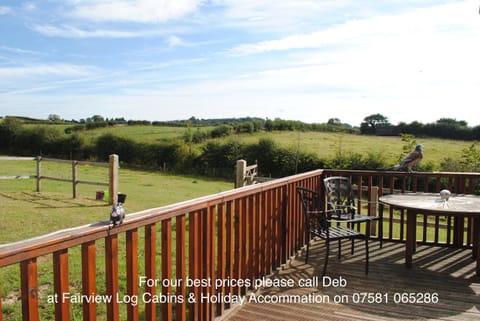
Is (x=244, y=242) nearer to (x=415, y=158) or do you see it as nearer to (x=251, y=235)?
(x=251, y=235)

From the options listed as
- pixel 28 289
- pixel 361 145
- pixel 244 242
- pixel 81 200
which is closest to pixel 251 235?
pixel 244 242

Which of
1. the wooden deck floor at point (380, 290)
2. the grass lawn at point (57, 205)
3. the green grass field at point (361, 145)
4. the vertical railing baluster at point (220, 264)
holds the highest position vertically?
the green grass field at point (361, 145)

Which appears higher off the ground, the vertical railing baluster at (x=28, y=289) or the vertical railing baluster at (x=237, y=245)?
the vertical railing baluster at (x=28, y=289)

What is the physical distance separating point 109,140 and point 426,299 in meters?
24.9

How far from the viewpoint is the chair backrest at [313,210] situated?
365 centimetres

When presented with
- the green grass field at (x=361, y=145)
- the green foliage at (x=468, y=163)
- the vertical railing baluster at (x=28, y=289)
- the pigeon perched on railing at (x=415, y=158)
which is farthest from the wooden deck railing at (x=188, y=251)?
the green grass field at (x=361, y=145)

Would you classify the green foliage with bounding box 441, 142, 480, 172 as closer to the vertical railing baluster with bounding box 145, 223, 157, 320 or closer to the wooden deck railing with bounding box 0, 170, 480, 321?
the wooden deck railing with bounding box 0, 170, 480, 321

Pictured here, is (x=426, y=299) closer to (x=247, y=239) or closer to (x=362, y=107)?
(x=247, y=239)

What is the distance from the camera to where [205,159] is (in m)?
21.2

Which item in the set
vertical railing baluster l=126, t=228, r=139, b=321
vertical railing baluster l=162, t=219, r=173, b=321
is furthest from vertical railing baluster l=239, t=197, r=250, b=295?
vertical railing baluster l=126, t=228, r=139, b=321

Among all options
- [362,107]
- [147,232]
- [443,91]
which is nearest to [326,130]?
[362,107]

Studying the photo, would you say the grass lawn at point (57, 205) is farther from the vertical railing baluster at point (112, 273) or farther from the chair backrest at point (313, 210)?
the vertical railing baluster at point (112, 273)

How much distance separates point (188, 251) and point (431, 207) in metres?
2.46

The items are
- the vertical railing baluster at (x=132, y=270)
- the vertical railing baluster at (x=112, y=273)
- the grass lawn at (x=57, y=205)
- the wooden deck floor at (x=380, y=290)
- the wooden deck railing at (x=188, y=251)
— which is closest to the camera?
the wooden deck railing at (x=188, y=251)
